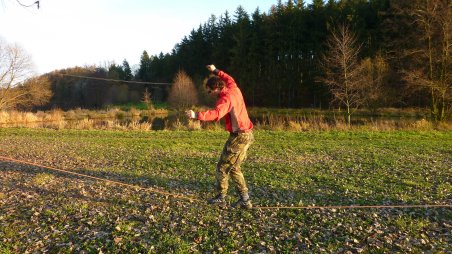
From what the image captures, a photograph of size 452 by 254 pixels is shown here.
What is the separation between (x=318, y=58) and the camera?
61.7 m

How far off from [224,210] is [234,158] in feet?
3.77

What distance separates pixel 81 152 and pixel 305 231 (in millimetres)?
13215

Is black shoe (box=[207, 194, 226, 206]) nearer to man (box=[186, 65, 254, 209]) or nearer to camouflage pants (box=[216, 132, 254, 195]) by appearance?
man (box=[186, 65, 254, 209])

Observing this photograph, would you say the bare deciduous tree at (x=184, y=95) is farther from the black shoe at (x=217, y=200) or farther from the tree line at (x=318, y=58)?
the black shoe at (x=217, y=200)

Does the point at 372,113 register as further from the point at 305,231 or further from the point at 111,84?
the point at 111,84

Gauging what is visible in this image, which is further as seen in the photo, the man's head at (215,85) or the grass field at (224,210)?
the man's head at (215,85)

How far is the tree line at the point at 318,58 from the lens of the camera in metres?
29.7

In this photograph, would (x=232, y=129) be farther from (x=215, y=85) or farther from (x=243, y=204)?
(x=243, y=204)

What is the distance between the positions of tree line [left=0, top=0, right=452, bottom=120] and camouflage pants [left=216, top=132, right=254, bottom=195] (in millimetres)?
24973

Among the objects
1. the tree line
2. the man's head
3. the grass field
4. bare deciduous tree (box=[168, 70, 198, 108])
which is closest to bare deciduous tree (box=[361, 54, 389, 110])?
the tree line

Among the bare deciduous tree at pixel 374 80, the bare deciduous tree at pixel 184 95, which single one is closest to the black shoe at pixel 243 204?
the bare deciduous tree at pixel 374 80

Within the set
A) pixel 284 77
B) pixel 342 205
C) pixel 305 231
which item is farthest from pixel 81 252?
pixel 284 77

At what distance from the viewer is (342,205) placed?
328 inches

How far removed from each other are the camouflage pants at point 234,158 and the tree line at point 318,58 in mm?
24973
